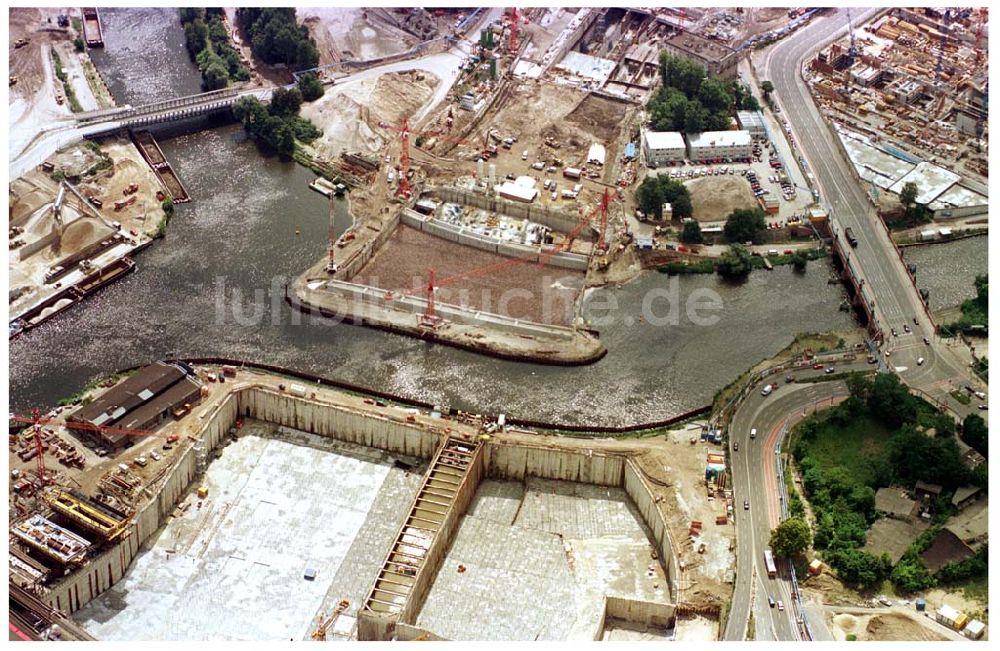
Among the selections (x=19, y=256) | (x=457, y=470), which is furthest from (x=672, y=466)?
(x=19, y=256)

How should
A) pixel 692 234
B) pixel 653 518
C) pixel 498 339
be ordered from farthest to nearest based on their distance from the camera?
pixel 692 234 → pixel 498 339 → pixel 653 518

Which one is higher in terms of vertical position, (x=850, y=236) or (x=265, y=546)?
(x=850, y=236)

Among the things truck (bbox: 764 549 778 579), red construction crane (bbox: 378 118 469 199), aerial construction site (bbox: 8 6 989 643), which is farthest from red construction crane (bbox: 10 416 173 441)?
truck (bbox: 764 549 778 579)

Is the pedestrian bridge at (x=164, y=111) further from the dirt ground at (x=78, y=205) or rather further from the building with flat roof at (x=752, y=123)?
the building with flat roof at (x=752, y=123)

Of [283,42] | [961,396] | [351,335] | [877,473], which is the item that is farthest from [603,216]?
[283,42]

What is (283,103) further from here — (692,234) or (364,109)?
(692,234)

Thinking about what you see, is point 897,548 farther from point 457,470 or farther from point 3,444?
point 3,444

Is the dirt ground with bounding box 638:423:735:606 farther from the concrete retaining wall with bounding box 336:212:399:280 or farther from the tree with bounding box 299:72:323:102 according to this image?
the tree with bounding box 299:72:323:102
